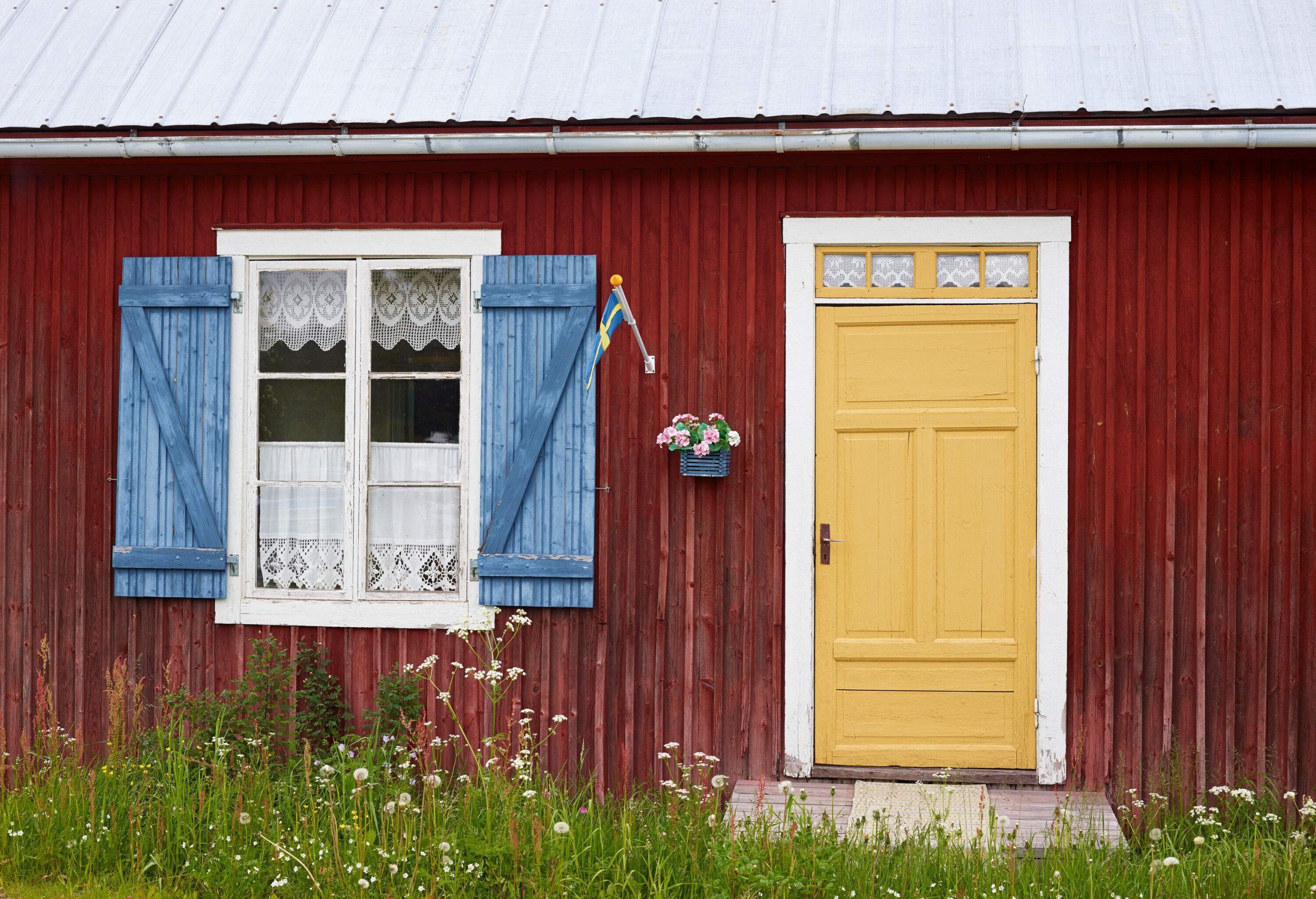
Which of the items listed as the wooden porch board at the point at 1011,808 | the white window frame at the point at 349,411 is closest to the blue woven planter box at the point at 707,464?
the white window frame at the point at 349,411

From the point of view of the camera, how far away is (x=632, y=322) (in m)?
5.09

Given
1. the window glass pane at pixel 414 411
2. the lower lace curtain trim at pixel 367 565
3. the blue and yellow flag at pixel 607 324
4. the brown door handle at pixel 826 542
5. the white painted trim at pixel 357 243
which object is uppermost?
the white painted trim at pixel 357 243

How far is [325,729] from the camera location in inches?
212

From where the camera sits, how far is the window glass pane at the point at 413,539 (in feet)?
18.1

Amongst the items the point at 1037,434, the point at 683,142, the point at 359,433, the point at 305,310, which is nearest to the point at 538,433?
the point at 359,433

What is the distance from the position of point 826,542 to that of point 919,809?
3.92 feet

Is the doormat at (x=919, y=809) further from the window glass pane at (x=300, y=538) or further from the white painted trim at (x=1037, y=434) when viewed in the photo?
the window glass pane at (x=300, y=538)

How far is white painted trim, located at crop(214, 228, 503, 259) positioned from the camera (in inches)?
215

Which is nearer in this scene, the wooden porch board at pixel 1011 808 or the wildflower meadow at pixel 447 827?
the wildflower meadow at pixel 447 827

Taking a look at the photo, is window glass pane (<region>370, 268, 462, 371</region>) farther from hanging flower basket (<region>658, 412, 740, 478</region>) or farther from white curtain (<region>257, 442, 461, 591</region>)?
hanging flower basket (<region>658, 412, 740, 478</region>)

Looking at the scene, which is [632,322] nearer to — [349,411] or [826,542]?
[826,542]

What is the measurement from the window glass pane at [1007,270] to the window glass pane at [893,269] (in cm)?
34

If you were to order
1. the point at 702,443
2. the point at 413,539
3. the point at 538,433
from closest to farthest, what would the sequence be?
the point at 702,443 < the point at 538,433 < the point at 413,539

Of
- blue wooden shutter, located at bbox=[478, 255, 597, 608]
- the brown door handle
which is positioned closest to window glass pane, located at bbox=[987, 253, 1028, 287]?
the brown door handle
